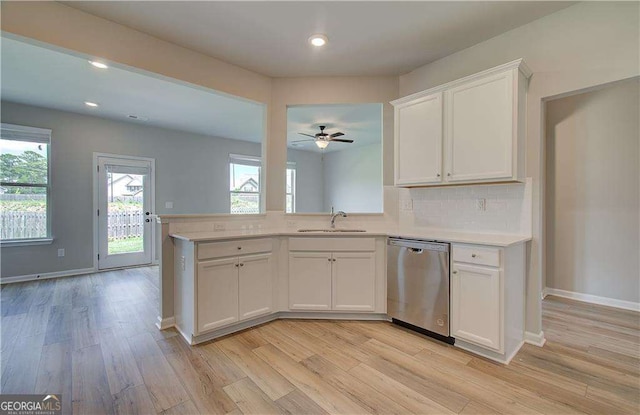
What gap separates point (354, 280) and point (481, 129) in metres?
1.78

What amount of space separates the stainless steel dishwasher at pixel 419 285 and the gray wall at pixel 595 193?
2.42 m

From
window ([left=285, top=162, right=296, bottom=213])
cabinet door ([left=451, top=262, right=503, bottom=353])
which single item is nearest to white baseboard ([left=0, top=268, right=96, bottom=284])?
window ([left=285, top=162, right=296, bottom=213])

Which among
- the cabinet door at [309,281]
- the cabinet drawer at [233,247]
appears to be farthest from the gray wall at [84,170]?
the cabinet door at [309,281]

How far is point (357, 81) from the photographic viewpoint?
3.40 meters

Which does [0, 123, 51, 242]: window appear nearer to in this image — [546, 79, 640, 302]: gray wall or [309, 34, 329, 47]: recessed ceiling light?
[309, 34, 329, 47]: recessed ceiling light

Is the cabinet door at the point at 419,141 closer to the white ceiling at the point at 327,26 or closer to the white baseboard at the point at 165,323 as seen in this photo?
the white ceiling at the point at 327,26

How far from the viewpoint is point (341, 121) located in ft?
17.7

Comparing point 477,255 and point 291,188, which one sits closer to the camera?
point 477,255

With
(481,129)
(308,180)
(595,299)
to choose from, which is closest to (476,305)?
(481,129)

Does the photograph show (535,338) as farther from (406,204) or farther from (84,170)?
(84,170)

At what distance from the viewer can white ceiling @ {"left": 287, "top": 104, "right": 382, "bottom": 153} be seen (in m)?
4.73

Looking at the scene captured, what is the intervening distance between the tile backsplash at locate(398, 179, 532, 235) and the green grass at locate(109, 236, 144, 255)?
5001mm

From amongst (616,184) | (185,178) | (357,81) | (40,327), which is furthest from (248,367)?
(185,178)

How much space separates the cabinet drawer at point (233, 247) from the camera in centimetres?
243
